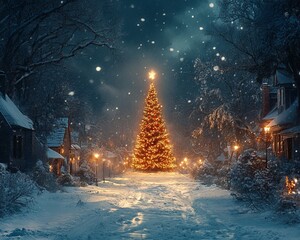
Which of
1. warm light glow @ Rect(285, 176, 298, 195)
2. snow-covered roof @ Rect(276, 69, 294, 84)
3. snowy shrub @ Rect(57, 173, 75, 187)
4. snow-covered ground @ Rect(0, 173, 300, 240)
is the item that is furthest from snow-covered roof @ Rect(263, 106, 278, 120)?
warm light glow @ Rect(285, 176, 298, 195)

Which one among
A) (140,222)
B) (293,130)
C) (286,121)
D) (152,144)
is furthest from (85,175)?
(152,144)

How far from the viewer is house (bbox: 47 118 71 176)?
4688cm

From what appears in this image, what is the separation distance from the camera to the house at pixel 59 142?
154ft

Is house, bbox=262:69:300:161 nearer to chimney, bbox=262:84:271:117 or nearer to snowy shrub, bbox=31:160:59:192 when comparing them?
chimney, bbox=262:84:271:117

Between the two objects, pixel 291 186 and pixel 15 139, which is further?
pixel 15 139

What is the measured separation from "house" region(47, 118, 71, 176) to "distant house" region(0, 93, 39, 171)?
36.6ft

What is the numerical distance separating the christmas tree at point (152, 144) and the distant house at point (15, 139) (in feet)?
120

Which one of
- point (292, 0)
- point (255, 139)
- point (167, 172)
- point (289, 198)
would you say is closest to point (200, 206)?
point (289, 198)

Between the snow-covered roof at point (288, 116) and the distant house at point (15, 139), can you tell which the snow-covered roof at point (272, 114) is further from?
the distant house at point (15, 139)

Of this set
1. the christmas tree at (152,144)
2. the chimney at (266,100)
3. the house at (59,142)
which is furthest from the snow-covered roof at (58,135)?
the christmas tree at (152,144)

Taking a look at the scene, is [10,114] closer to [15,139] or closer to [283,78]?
[15,139]

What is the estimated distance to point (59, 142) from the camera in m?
48.2

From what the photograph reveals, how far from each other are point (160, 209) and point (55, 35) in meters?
16.0

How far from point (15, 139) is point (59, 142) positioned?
1619 centimetres
